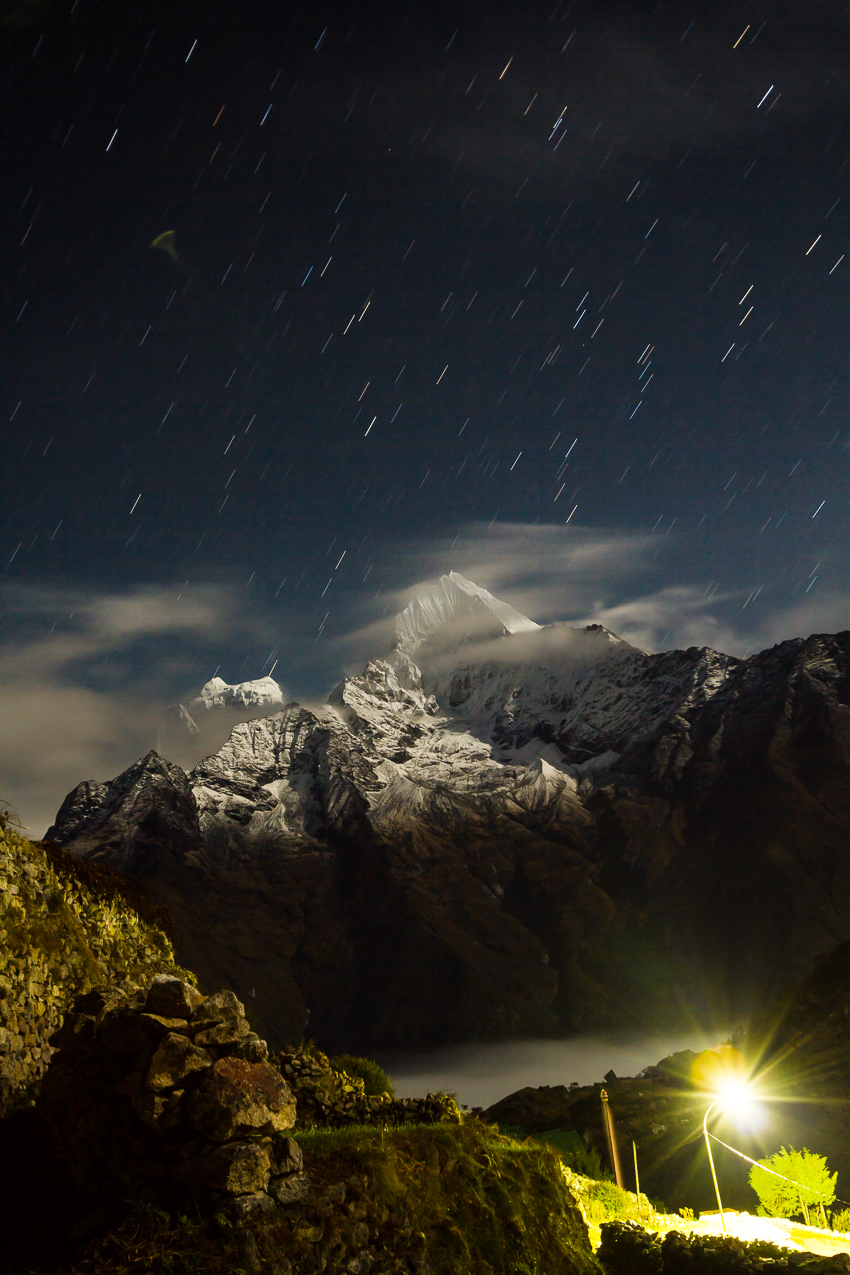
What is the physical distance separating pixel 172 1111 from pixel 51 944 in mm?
9342

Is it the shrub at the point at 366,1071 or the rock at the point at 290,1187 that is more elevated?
the rock at the point at 290,1187

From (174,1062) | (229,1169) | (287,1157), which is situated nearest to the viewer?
(229,1169)

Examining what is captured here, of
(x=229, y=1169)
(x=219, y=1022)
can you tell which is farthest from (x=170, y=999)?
(x=229, y=1169)

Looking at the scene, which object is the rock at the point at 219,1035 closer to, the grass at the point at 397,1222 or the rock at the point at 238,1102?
the rock at the point at 238,1102

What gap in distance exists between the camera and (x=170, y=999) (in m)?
13.2

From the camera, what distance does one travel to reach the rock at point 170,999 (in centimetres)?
1313

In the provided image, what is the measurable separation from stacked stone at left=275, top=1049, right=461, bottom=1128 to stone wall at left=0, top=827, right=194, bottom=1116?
16.2 feet

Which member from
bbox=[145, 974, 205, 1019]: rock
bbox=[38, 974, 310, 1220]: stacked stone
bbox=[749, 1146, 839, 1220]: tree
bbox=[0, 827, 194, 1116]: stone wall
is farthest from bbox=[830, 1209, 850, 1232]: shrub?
bbox=[145, 974, 205, 1019]: rock

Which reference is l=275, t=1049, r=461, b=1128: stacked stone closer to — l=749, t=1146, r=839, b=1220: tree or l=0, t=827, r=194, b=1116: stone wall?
l=0, t=827, r=194, b=1116: stone wall

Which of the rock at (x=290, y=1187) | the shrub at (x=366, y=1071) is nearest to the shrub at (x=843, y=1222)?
the shrub at (x=366, y=1071)

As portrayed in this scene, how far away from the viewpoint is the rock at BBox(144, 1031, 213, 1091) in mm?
12008

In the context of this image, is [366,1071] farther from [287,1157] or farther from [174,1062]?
[174,1062]

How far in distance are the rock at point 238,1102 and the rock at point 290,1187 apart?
2.09 feet

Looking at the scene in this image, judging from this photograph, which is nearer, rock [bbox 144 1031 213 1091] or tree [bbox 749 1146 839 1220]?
rock [bbox 144 1031 213 1091]
